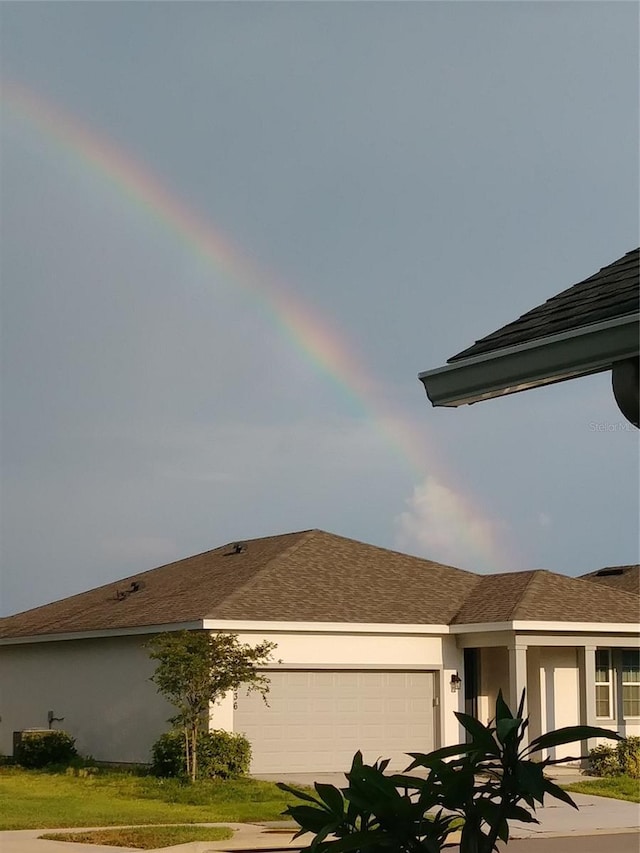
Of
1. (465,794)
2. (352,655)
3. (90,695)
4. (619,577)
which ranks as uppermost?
(619,577)

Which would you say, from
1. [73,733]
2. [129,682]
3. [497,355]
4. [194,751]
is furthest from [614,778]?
[497,355]

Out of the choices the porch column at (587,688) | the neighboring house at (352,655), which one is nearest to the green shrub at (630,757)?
the porch column at (587,688)

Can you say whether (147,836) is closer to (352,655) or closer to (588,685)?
(352,655)

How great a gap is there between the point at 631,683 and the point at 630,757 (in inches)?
147

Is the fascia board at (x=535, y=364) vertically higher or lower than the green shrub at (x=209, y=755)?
higher

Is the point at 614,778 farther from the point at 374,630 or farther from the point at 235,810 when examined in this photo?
the point at 235,810

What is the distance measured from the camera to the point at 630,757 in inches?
995

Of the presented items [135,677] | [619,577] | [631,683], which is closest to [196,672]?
[135,677]

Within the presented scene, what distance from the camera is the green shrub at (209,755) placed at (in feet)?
76.4

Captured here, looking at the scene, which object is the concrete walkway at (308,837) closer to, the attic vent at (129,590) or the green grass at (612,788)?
the green grass at (612,788)

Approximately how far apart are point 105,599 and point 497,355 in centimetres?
2889

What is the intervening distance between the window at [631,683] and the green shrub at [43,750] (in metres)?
13.1

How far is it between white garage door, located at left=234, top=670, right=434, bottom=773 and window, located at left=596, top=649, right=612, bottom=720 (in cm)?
410

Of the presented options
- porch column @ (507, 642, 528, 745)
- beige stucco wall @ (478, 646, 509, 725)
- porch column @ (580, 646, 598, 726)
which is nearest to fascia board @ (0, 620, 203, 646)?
porch column @ (507, 642, 528, 745)
